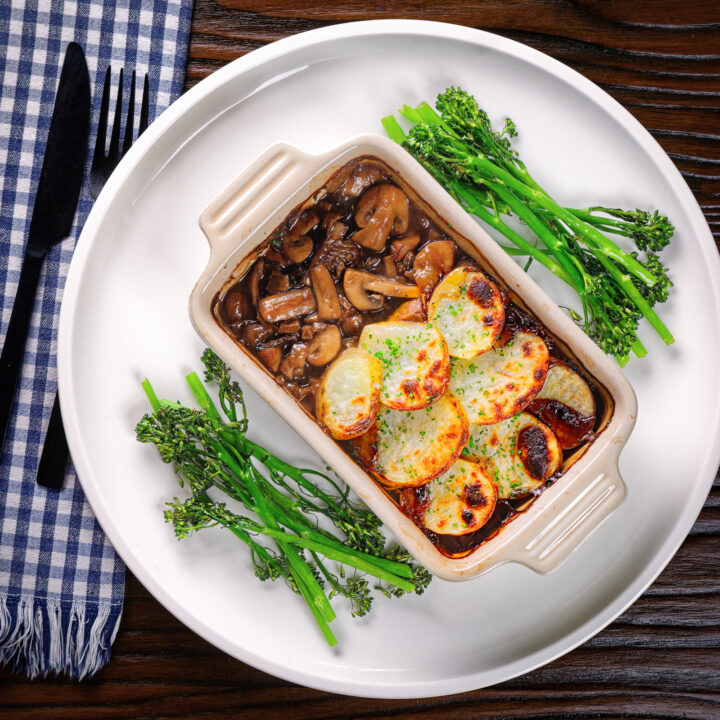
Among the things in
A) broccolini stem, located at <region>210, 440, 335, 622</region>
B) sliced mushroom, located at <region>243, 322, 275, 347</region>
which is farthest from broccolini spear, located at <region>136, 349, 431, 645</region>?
sliced mushroom, located at <region>243, 322, 275, 347</region>

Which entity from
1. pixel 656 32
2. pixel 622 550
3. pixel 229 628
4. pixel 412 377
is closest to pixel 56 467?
pixel 229 628

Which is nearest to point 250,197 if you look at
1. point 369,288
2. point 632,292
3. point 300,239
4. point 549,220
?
point 300,239

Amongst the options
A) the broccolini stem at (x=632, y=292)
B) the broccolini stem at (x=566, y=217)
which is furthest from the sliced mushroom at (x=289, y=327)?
the broccolini stem at (x=632, y=292)

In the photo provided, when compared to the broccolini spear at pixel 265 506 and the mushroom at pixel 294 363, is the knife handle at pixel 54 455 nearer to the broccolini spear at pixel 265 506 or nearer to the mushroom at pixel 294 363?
the broccolini spear at pixel 265 506

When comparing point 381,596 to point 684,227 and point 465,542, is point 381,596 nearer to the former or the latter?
point 465,542

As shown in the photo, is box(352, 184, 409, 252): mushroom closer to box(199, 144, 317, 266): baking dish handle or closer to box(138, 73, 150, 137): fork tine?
box(199, 144, 317, 266): baking dish handle

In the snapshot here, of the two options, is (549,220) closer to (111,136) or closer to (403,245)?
(403,245)
